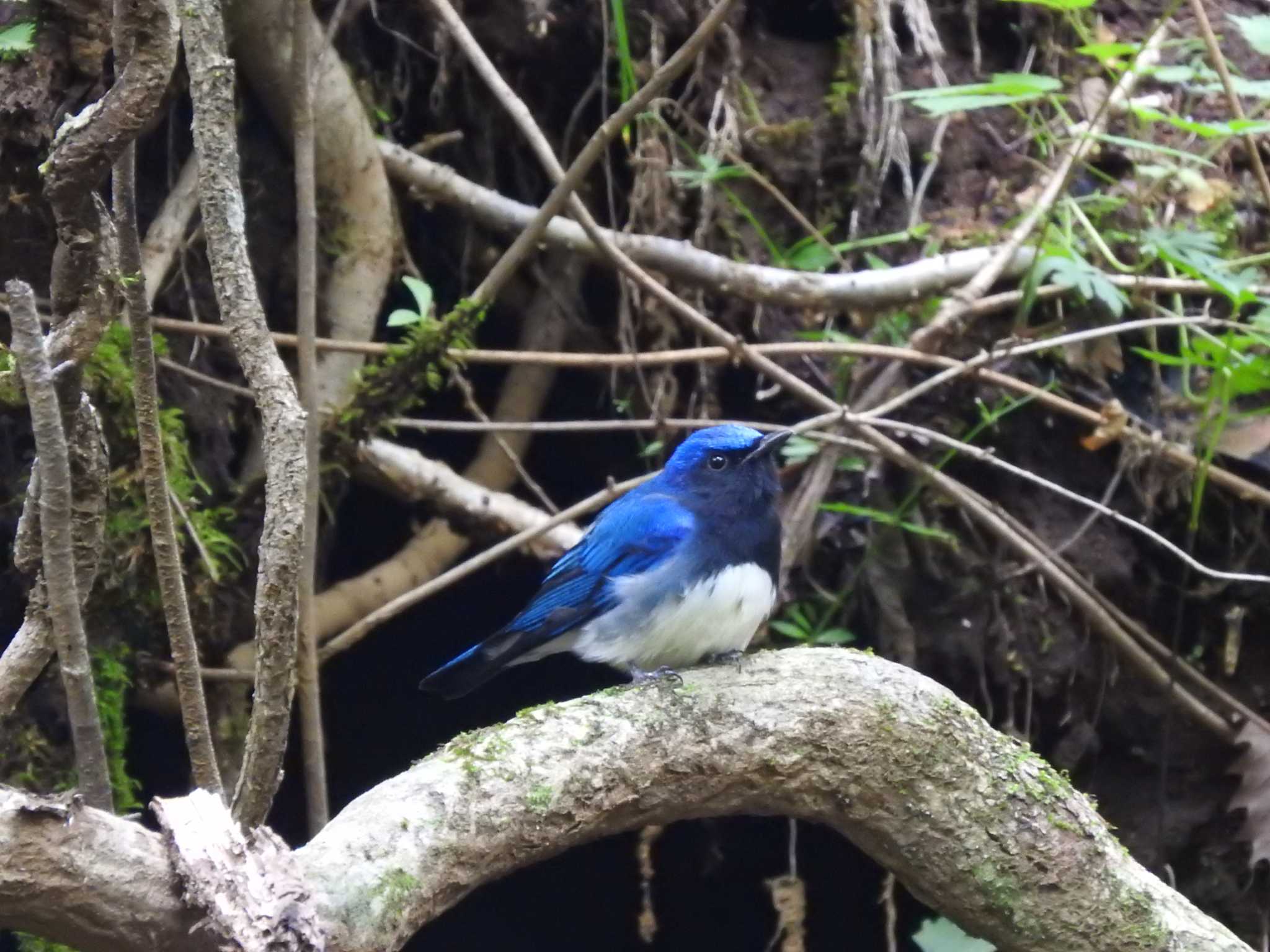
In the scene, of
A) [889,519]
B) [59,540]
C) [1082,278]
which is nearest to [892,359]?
[889,519]

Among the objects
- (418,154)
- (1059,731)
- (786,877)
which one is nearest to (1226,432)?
(1059,731)

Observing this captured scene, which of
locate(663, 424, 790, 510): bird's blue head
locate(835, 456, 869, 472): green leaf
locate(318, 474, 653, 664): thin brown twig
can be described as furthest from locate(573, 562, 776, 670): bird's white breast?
locate(835, 456, 869, 472): green leaf

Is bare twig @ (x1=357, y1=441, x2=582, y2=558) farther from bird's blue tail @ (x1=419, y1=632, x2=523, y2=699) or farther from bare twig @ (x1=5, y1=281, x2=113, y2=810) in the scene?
bare twig @ (x1=5, y1=281, x2=113, y2=810)

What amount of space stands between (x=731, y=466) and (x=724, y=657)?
0.54m

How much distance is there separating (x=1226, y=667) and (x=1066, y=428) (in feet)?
2.86

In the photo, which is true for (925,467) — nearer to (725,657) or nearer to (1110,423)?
(1110,423)

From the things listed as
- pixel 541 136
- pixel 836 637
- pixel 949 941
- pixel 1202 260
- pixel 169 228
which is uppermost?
pixel 541 136

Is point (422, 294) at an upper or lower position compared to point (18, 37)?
lower

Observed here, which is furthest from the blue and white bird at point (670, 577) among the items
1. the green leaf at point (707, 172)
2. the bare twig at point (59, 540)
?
the bare twig at point (59, 540)

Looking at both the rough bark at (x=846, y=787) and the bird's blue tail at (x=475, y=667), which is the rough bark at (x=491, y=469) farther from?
the rough bark at (x=846, y=787)

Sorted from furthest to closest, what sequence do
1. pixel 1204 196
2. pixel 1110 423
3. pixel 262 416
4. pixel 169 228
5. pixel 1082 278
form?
pixel 1204 196, pixel 1110 423, pixel 1082 278, pixel 169 228, pixel 262 416

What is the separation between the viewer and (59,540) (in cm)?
191

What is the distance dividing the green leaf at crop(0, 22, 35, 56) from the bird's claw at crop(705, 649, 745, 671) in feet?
5.97

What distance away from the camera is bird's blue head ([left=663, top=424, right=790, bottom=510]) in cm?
344
